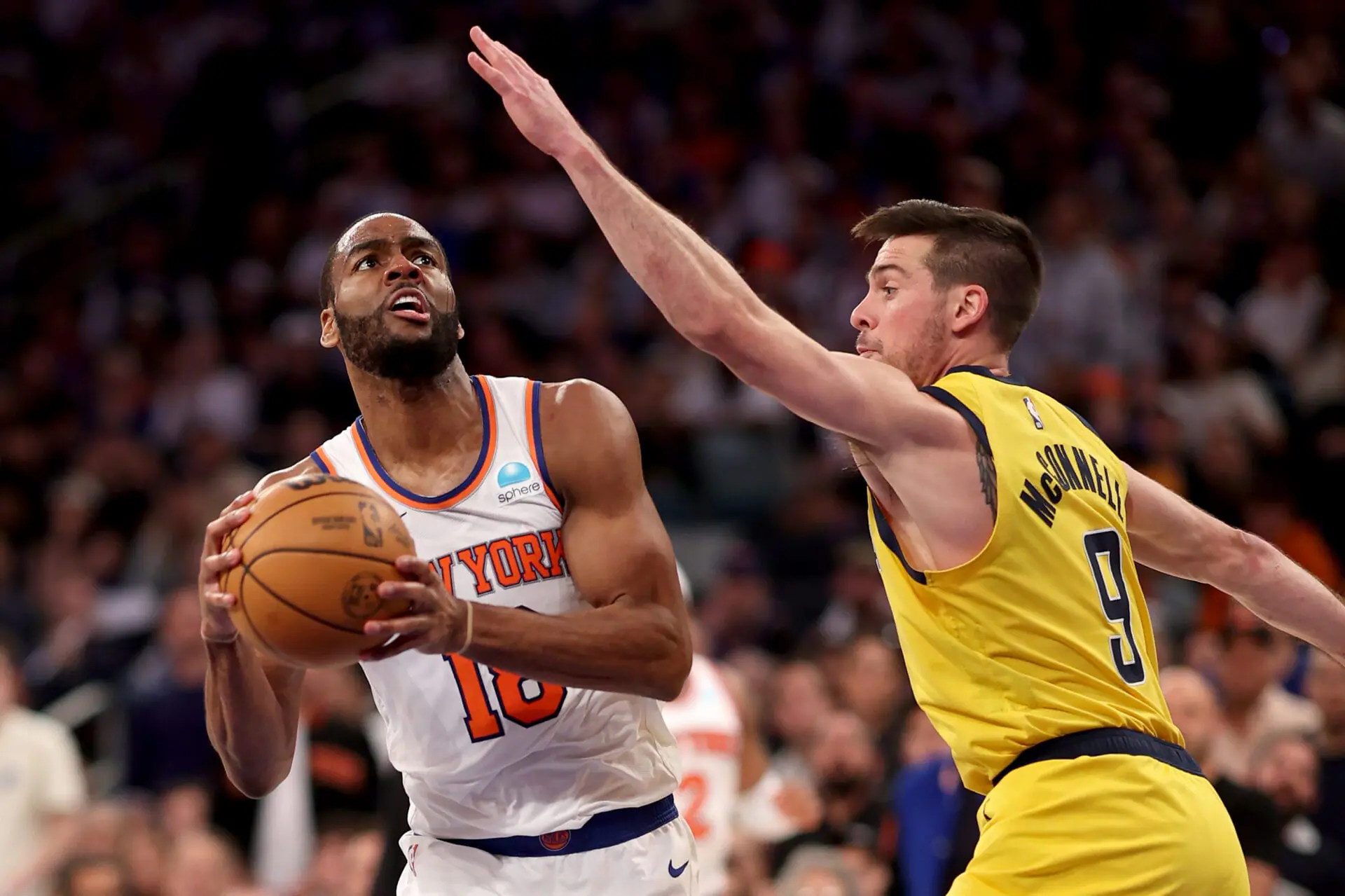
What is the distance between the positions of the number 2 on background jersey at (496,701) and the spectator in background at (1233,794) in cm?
312

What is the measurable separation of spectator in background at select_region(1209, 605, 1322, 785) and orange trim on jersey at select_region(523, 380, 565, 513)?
4.22 metres

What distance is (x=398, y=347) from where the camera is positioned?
4.18 meters

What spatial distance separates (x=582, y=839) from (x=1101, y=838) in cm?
125

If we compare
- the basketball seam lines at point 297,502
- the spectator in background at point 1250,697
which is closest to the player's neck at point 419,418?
the basketball seam lines at point 297,502

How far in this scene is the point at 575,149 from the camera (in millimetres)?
3537

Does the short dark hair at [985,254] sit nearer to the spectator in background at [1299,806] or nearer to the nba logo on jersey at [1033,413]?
the nba logo on jersey at [1033,413]

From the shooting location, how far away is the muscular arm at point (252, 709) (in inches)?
159

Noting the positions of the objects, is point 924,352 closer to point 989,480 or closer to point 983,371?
point 983,371

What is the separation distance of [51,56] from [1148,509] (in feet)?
44.1

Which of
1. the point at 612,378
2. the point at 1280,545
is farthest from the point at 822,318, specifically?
the point at 1280,545

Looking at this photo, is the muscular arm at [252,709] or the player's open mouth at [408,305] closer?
the muscular arm at [252,709]

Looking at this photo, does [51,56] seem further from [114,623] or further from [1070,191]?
[1070,191]

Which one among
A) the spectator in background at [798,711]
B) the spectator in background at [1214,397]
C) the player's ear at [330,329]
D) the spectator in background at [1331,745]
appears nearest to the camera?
the player's ear at [330,329]

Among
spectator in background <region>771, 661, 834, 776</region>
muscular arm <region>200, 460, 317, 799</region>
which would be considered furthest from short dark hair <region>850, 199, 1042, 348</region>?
spectator in background <region>771, 661, 834, 776</region>
